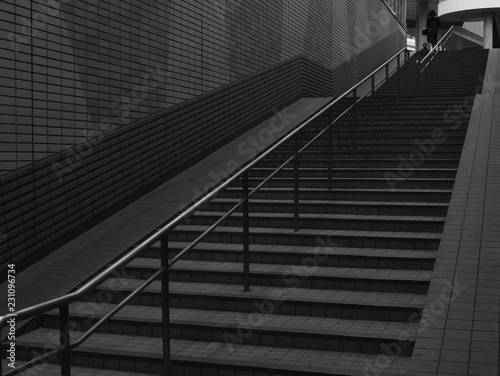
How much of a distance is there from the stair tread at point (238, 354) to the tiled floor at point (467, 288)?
0.30 m

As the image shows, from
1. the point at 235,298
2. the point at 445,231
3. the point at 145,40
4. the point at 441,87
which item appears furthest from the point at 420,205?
the point at 441,87

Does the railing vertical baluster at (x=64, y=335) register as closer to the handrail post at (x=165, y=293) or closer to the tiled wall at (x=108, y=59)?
the handrail post at (x=165, y=293)

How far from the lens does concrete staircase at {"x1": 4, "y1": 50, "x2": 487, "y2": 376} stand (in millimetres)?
4309

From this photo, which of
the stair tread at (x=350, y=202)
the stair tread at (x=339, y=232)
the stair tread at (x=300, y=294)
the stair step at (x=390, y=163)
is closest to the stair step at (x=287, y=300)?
the stair tread at (x=300, y=294)

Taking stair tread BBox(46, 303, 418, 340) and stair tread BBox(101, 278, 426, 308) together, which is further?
stair tread BBox(101, 278, 426, 308)

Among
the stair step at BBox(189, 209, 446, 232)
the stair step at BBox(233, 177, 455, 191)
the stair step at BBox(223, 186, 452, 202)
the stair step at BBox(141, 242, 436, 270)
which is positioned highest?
the stair step at BBox(233, 177, 455, 191)

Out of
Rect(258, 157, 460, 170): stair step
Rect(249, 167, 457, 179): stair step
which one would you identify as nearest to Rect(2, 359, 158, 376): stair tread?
Rect(249, 167, 457, 179): stair step

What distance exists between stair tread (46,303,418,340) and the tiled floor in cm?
23

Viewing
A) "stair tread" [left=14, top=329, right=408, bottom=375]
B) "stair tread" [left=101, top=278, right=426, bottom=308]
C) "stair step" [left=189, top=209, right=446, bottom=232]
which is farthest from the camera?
"stair step" [left=189, top=209, right=446, bottom=232]

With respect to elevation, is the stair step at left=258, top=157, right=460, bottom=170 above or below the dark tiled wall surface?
below

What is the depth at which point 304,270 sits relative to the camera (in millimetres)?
5500

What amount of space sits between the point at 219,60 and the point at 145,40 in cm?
202

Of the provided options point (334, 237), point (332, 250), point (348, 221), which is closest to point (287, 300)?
point (332, 250)

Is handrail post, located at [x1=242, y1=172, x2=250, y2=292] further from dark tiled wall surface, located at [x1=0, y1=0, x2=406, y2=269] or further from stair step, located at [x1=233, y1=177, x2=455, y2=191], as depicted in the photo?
stair step, located at [x1=233, y1=177, x2=455, y2=191]
